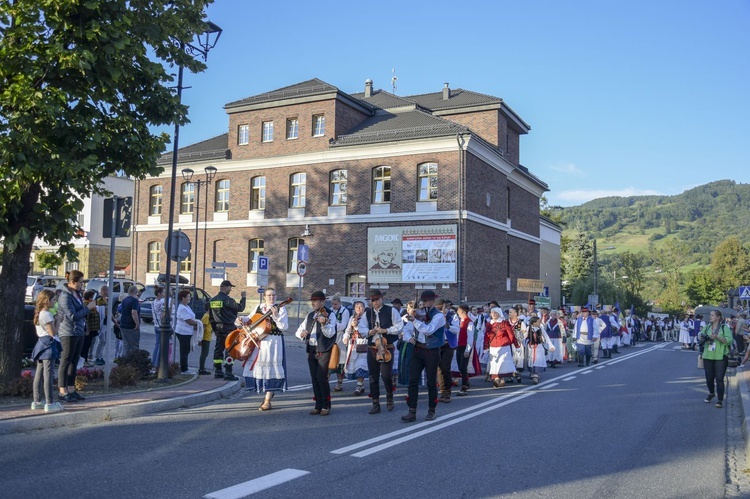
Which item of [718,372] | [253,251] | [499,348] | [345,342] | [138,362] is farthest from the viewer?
[253,251]

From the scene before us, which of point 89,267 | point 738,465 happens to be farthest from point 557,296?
point 738,465

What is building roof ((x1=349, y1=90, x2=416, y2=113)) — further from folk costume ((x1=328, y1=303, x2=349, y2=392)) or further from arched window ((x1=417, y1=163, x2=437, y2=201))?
folk costume ((x1=328, y1=303, x2=349, y2=392))

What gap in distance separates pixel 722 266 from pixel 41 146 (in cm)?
9629

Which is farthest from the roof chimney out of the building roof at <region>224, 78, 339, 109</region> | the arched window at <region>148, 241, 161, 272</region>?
the arched window at <region>148, 241, 161, 272</region>

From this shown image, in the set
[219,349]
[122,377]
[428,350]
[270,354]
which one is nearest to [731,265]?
[219,349]

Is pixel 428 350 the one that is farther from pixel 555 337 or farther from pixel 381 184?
pixel 381 184

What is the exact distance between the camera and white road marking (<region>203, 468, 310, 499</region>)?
5789 millimetres

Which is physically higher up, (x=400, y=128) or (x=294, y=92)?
(x=294, y=92)

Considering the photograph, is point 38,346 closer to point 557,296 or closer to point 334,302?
point 334,302

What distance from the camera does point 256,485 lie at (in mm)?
A: 6117

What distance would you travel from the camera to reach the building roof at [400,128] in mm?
34781

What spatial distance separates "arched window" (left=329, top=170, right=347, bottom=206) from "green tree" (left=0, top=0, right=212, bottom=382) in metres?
25.7

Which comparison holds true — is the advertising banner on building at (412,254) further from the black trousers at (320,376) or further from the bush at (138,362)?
the black trousers at (320,376)

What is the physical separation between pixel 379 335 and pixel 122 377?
15.8 feet
